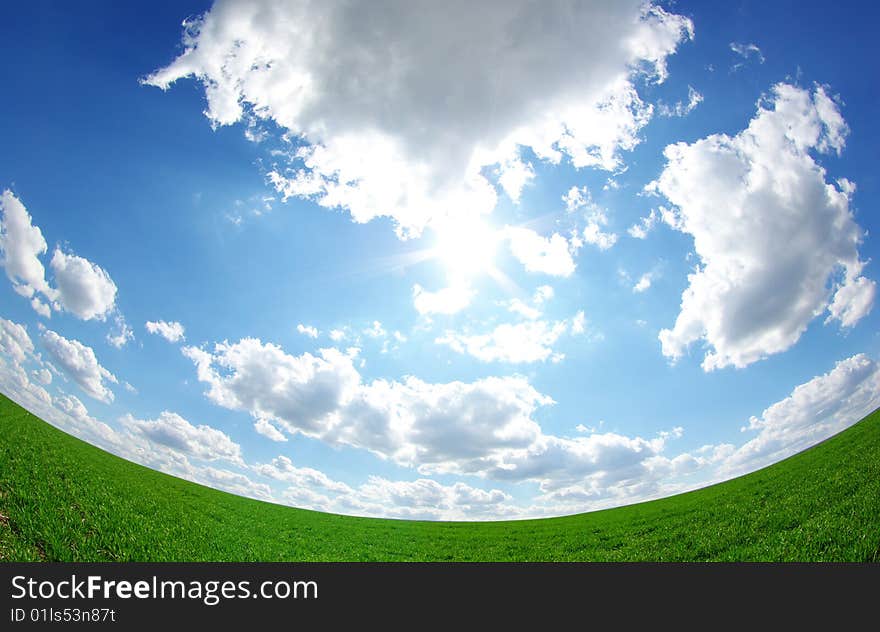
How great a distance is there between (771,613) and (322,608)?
31.3 feet

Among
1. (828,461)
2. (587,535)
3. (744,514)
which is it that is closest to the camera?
(744,514)

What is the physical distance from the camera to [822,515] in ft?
37.6

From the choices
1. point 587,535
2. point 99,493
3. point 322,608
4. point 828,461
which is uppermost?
point 99,493

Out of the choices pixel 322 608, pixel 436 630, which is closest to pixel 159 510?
pixel 322 608

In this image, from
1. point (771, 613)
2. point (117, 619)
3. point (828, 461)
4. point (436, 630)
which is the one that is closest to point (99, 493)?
point (117, 619)

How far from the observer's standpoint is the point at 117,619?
7480 mm

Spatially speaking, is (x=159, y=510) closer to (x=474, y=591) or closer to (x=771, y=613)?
(x=474, y=591)

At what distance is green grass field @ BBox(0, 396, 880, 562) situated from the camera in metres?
9.20

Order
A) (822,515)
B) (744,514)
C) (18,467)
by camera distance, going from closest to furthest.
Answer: (822,515), (18,467), (744,514)

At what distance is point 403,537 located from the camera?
24.8 m

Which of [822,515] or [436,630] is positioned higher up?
[436,630]

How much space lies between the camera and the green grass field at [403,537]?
9.20 m

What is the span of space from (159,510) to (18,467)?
16.9 ft

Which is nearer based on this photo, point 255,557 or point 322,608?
point 322,608
